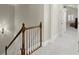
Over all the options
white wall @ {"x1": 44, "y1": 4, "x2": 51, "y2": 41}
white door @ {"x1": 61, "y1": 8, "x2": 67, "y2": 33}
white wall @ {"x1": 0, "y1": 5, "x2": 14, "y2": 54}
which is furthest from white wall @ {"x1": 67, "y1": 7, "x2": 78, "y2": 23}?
white wall @ {"x1": 0, "y1": 5, "x2": 14, "y2": 54}

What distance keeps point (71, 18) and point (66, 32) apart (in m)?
0.16

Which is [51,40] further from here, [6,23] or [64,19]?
[6,23]

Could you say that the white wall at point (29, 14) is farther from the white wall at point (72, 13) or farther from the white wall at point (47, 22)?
the white wall at point (72, 13)

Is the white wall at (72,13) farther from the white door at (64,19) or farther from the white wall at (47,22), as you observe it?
the white wall at (47,22)

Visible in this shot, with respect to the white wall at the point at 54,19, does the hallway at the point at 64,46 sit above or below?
below

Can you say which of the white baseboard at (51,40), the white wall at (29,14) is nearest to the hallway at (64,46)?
the white baseboard at (51,40)

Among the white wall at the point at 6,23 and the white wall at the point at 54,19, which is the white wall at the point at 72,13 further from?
the white wall at the point at 6,23

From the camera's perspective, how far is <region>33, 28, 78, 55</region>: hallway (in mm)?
1513

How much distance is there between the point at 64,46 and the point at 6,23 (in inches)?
26.3

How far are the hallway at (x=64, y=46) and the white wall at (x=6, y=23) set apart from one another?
336 millimetres

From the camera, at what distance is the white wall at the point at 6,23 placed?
1.49m

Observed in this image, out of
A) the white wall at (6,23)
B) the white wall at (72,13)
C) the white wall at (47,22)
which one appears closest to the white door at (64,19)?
the white wall at (72,13)

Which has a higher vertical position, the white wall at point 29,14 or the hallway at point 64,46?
the white wall at point 29,14

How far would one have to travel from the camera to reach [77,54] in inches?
59.3
